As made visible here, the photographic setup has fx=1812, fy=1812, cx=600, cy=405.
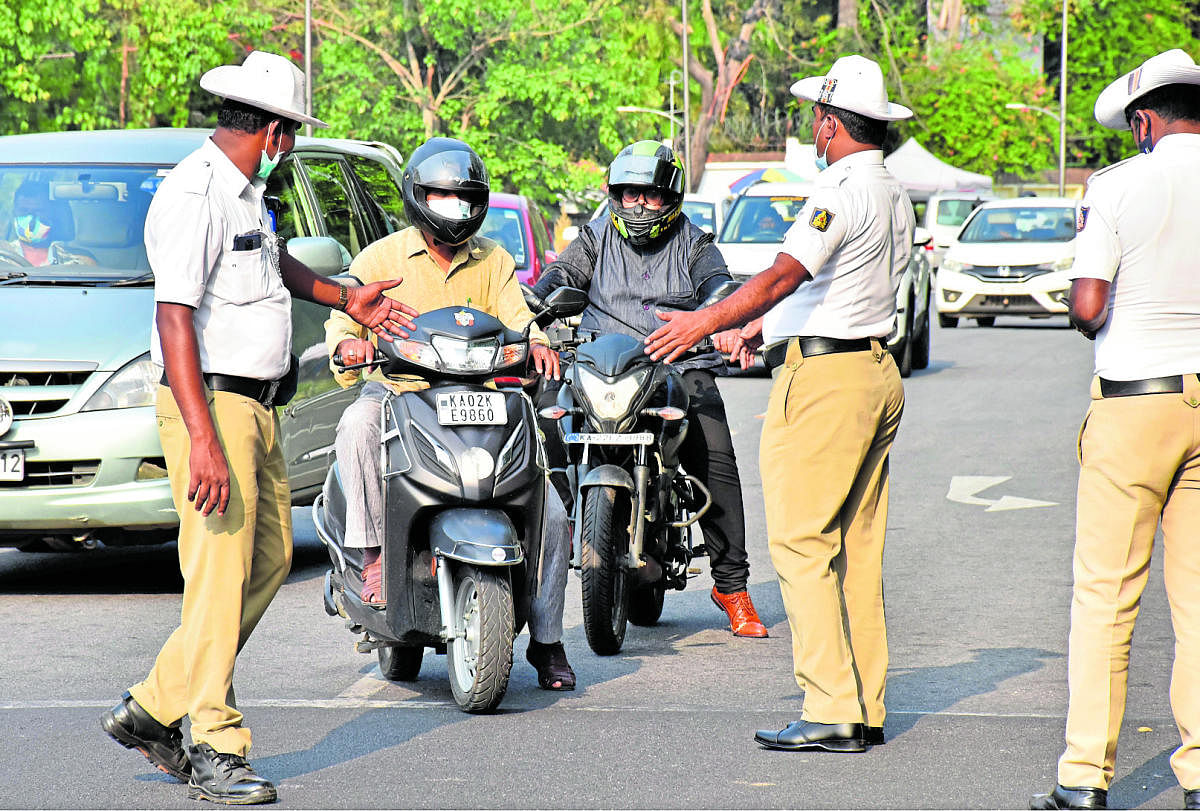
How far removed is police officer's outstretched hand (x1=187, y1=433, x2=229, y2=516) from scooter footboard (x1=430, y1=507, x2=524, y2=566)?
3.56 feet

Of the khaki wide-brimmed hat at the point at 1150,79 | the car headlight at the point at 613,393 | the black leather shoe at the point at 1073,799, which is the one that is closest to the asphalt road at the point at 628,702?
the black leather shoe at the point at 1073,799

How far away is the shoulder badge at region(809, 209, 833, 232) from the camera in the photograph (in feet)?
17.6

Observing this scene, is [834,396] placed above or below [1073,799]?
above

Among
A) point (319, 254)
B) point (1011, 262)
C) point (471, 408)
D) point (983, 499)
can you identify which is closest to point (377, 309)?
point (471, 408)

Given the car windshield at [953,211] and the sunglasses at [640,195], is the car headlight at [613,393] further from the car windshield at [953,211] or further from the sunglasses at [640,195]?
the car windshield at [953,211]

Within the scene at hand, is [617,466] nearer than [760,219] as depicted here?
Yes

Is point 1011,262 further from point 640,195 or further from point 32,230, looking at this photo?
point 640,195

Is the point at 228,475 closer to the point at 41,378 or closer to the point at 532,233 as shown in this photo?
the point at 41,378

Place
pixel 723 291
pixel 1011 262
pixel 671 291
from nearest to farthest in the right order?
1. pixel 723 291
2. pixel 671 291
3. pixel 1011 262

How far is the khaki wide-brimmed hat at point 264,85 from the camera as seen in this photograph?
15.9 ft

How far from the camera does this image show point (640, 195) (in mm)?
7305

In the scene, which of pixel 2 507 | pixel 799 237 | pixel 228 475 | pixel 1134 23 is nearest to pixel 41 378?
pixel 2 507

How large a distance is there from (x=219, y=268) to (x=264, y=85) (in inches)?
19.9

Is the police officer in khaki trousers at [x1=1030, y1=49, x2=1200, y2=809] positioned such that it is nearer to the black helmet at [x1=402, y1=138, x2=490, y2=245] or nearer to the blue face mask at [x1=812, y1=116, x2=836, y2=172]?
the blue face mask at [x1=812, y1=116, x2=836, y2=172]
